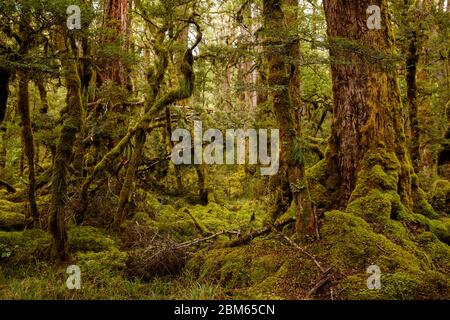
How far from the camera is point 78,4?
15.6 feet

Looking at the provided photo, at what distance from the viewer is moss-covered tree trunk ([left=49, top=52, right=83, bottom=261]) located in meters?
5.87

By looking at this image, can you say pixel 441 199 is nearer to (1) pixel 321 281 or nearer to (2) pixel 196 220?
(1) pixel 321 281

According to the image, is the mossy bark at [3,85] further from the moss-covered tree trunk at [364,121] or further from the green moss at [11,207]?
the moss-covered tree trunk at [364,121]

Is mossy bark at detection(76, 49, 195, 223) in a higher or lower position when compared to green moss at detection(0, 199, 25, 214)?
higher

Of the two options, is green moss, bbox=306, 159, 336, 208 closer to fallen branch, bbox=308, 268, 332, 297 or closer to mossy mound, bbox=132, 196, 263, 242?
mossy mound, bbox=132, 196, 263, 242

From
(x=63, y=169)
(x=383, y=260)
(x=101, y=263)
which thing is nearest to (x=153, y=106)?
(x=63, y=169)

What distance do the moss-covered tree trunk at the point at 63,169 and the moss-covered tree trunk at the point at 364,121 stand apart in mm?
4131

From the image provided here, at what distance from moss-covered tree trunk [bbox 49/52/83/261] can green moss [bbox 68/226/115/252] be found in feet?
3.05

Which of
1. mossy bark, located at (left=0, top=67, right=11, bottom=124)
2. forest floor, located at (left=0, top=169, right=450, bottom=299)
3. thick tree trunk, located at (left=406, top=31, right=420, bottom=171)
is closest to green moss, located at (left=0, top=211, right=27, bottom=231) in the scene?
forest floor, located at (left=0, top=169, right=450, bottom=299)

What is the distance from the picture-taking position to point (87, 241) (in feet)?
23.7

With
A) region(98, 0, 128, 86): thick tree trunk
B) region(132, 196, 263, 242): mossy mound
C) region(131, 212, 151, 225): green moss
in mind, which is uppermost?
region(98, 0, 128, 86): thick tree trunk

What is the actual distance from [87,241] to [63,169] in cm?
187

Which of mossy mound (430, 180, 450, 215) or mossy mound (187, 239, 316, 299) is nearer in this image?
mossy mound (187, 239, 316, 299)
